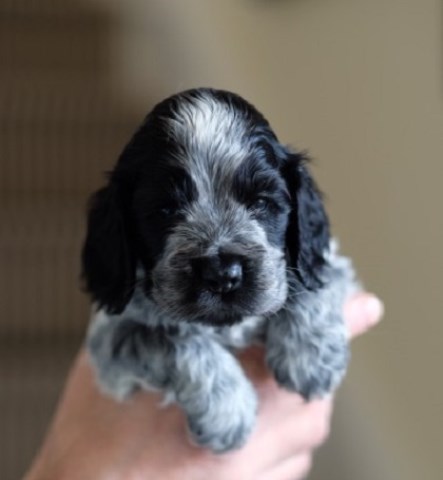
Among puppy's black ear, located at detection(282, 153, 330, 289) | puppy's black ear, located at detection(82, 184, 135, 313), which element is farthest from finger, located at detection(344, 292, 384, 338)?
puppy's black ear, located at detection(82, 184, 135, 313)

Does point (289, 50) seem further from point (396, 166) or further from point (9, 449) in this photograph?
point (9, 449)

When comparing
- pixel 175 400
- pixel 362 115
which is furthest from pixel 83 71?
pixel 175 400

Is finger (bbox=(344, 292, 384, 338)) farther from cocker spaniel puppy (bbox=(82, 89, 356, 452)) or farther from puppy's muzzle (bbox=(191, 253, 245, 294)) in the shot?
puppy's muzzle (bbox=(191, 253, 245, 294))

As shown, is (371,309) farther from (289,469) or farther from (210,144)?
(210,144)

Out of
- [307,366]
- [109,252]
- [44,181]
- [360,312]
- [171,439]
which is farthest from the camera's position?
[44,181]

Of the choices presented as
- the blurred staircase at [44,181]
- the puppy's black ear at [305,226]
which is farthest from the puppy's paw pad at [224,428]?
the blurred staircase at [44,181]

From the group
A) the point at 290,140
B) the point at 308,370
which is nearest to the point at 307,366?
the point at 308,370
